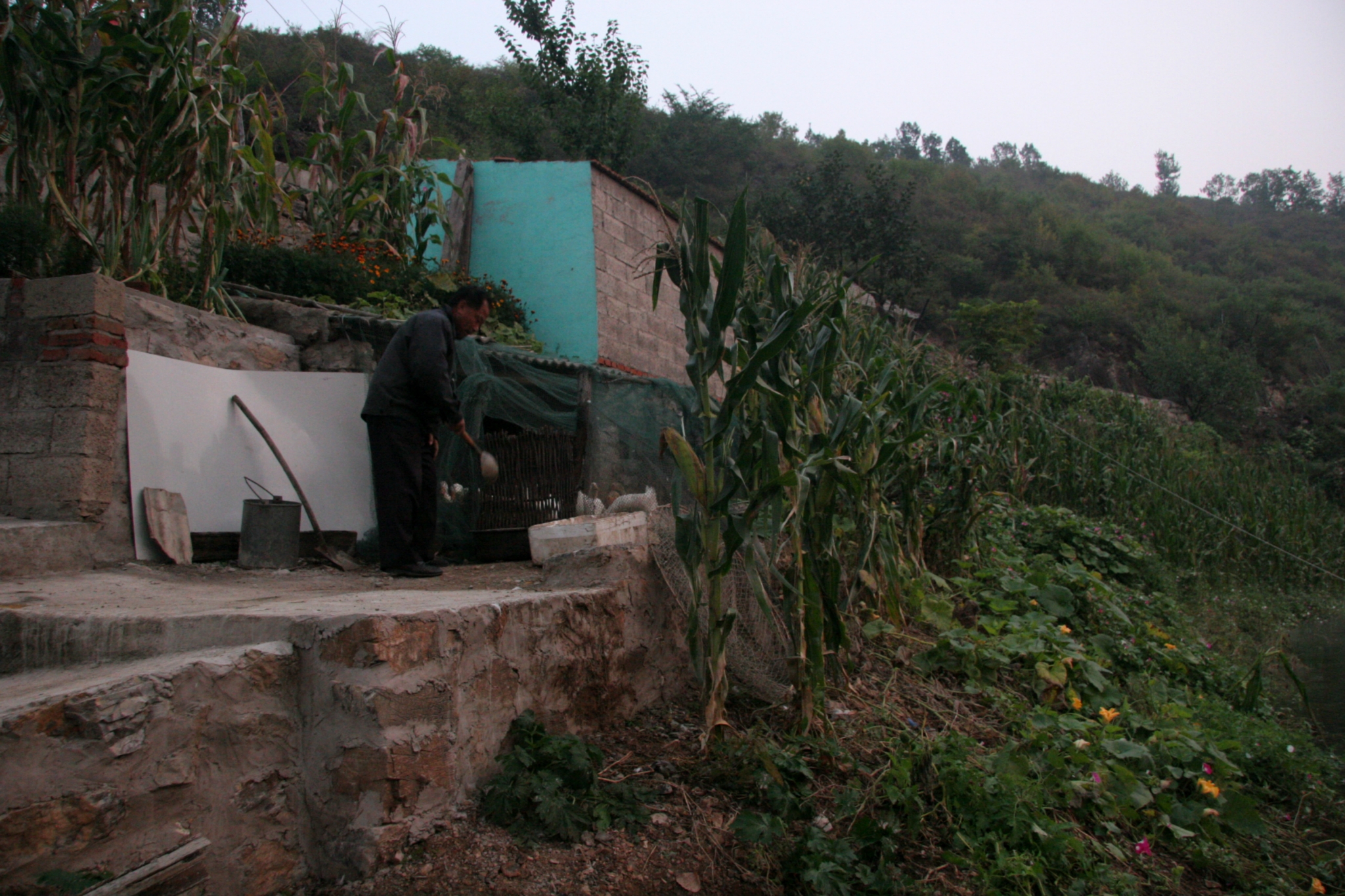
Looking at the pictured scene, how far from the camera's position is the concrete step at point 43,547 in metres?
3.28

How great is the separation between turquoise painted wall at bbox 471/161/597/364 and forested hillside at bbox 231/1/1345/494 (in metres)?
1.31

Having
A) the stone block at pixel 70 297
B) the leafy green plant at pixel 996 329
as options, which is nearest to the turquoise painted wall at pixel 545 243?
the stone block at pixel 70 297

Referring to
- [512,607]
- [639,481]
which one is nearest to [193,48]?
[639,481]

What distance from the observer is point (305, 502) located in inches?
177

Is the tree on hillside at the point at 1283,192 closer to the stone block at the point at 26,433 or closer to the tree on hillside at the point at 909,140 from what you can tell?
the tree on hillside at the point at 909,140

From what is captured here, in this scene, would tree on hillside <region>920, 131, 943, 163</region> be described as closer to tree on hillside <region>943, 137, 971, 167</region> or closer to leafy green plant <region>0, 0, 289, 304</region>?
tree on hillside <region>943, 137, 971, 167</region>

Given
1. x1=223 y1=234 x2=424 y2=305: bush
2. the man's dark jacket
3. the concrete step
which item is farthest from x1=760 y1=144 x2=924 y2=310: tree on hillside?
the concrete step

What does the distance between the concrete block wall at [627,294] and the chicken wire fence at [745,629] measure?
584cm

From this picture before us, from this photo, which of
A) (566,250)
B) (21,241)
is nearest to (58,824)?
(21,241)

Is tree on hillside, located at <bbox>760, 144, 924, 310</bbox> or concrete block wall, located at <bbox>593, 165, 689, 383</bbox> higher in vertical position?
tree on hillside, located at <bbox>760, 144, 924, 310</bbox>

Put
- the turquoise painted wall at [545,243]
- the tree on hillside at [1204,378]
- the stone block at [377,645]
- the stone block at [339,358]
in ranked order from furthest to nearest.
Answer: the tree on hillside at [1204,378] → the turquoise painted wall at [545,243] → the stone block at [339,358] → the stone block at [377,645]

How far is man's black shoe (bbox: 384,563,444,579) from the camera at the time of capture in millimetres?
4000

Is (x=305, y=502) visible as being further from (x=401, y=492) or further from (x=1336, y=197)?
(x=1336, y=197)

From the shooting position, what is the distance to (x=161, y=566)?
388cm
